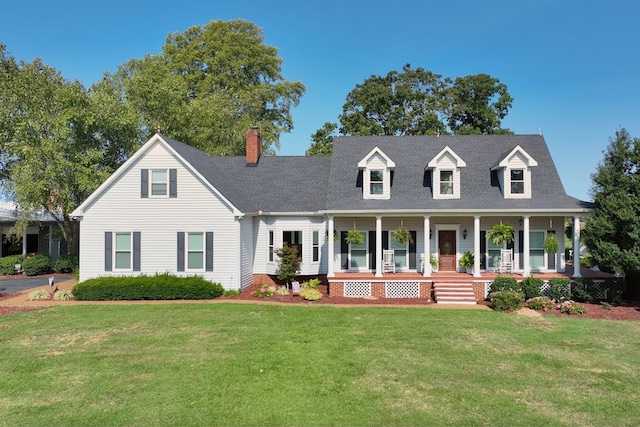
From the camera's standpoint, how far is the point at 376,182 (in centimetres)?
2028

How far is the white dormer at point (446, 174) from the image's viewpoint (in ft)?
64.9

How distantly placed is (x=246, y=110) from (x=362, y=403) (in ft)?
119

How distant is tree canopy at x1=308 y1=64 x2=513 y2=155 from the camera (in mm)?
41969

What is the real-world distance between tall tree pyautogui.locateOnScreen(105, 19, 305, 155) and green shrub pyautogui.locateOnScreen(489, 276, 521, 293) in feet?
73.3

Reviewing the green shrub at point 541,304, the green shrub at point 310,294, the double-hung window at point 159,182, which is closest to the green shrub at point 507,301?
the green shrub at point 541,304

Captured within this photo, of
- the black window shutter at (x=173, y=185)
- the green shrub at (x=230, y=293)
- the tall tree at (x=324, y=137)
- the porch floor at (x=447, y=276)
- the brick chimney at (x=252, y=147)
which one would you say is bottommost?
the green shrub at (x=230, y=293)

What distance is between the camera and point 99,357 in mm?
9922

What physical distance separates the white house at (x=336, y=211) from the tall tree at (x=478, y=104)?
66.1ft

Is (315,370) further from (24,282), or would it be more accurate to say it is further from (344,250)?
(24,282)

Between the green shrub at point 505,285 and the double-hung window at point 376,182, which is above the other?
the double-hung window at point 376,182

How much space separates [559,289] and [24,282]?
27.8 m

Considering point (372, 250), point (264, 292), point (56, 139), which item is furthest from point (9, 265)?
point (372, 250)

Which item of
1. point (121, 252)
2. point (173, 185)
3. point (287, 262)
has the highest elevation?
point (173, 185)

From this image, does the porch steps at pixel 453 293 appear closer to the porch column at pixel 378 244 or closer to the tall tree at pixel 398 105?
the porch column at pixel 378 244
